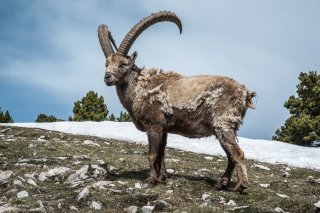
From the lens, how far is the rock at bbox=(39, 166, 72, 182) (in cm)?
1337

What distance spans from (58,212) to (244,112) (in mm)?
5208

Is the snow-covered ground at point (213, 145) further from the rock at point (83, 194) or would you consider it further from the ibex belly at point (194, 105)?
the rock at point (83, 194)

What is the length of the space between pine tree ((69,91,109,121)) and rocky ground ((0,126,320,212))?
127 ft

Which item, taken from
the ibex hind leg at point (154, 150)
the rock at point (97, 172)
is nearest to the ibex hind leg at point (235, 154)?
the ibex hind leg at point (154, 150)

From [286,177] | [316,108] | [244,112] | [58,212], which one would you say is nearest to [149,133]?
[244,112]

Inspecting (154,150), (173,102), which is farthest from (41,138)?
(173,102)

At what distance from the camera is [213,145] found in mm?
26062

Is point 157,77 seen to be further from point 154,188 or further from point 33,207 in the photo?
point 33,207

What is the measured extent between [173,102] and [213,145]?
14.2 meters

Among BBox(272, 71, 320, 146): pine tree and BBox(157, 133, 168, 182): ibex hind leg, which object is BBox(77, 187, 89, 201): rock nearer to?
BBox(157, 133, 168, 182): ibex hind leg

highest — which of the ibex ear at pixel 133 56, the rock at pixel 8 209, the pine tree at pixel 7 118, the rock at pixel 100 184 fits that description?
the ibex ear at pixel 133 56

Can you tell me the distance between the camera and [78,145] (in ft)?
67.1

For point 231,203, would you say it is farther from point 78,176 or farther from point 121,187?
point 78,176

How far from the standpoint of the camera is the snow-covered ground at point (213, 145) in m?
22.7
